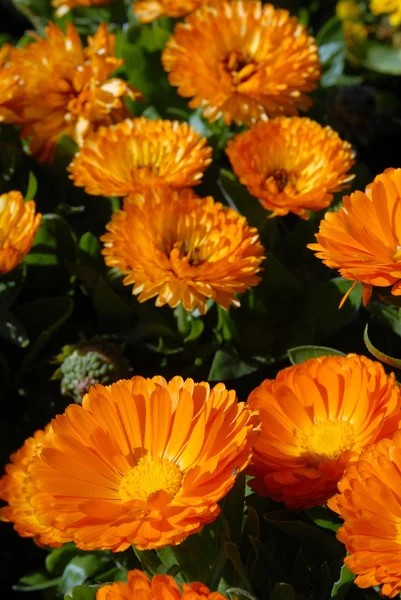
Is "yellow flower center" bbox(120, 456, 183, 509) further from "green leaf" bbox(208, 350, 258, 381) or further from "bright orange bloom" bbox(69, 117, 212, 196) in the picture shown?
"bright orange bloom" bbox(69, 117, 212, 196)

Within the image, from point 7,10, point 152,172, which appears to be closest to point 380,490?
point 152,172

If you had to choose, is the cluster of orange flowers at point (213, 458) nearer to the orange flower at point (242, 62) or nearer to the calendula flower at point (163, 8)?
the orange flower at point (242, 62)

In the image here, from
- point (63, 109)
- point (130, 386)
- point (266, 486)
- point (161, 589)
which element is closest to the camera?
point (161, 589)

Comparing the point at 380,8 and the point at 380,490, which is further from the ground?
the point at 380,490

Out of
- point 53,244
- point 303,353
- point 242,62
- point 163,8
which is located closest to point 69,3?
point 163,8

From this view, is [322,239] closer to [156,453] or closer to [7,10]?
[156,453]

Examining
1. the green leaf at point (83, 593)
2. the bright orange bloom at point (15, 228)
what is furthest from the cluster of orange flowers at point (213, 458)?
the bright orange bloom at point (15, 228)

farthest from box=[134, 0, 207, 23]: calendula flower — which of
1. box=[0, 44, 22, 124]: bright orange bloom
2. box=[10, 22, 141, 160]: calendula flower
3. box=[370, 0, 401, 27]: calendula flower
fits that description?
box=[370, 0, 401, 27]: calendula flower
